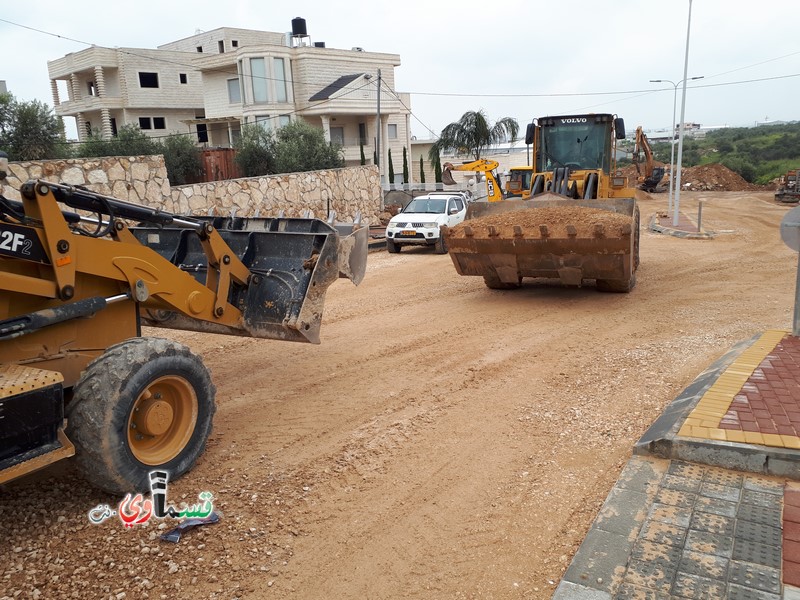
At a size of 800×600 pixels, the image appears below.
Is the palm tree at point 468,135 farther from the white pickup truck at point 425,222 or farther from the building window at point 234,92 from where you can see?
the white pickup truck at point 425,222

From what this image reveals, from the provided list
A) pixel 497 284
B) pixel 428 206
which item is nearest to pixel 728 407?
pixel 497 284

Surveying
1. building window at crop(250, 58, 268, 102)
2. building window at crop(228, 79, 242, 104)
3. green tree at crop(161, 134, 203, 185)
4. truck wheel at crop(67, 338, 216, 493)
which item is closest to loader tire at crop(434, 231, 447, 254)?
green tree at crop(161, 134, 203, 185)

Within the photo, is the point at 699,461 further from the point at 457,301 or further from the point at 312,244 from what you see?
the point at 457,301

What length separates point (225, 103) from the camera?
3847cm

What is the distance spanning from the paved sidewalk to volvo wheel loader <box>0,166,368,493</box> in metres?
2.94

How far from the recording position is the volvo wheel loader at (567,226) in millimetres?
9281

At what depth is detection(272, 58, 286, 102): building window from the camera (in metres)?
36.4

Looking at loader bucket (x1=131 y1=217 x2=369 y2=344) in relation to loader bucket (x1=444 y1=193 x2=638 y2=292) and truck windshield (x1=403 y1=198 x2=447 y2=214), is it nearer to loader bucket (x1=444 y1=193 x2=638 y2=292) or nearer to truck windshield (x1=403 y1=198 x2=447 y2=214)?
loader bucket (x1=444 y1=193 x2=638 y2=292)

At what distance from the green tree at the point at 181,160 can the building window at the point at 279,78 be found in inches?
481

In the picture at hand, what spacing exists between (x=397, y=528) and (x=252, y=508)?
1.01m

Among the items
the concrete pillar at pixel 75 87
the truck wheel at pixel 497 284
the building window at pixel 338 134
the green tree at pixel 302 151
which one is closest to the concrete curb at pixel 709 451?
the truck wheel at pixel 497 284

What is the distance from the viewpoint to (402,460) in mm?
5078

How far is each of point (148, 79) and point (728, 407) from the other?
4367 cm

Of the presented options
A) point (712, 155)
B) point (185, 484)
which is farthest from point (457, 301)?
point (712, 155)
